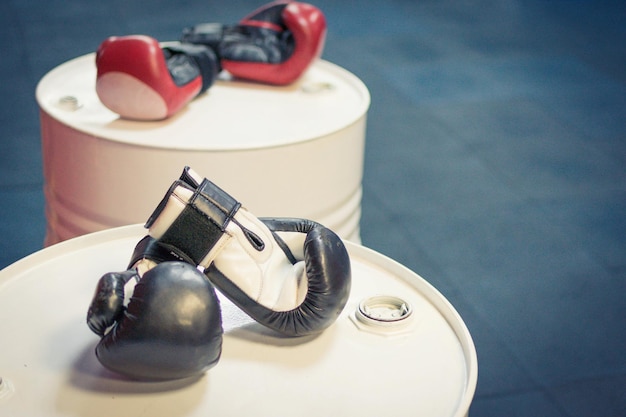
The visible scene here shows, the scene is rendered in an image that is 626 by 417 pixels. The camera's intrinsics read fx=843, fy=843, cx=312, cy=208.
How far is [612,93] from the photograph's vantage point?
3.15 m

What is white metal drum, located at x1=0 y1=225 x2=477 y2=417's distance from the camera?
96 cm

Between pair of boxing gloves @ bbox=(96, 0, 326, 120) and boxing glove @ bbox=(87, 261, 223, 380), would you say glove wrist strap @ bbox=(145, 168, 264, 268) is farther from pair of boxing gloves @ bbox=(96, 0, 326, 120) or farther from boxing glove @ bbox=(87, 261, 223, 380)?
pair of boxing gloves @ bbox=(96, 0, 326, 120)

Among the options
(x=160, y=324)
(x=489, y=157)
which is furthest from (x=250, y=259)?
(x=489, y=157)

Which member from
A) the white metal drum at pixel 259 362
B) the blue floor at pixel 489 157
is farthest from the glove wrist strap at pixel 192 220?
the blue floor at pixel 489 157

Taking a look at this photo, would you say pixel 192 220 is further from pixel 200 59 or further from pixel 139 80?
pixel 200 59

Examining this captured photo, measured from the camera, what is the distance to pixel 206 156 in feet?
4.78

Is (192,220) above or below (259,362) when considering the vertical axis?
above

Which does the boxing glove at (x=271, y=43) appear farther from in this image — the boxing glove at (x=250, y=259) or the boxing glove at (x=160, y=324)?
the boxing glove at (x=160, y=324)

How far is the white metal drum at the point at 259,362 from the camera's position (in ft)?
3.16

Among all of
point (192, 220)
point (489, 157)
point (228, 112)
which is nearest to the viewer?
point (192, 220)

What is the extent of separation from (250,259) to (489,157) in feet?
5.48

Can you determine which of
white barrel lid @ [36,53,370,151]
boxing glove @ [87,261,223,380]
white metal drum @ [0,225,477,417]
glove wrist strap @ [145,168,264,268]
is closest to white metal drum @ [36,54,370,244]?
white barrel lid @ [36,53,370,151]

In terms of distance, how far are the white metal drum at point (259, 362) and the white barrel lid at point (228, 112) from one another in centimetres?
37

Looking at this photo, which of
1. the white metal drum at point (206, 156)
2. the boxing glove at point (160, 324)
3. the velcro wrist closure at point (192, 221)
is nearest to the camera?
the boxing glove at point (160, 324)
